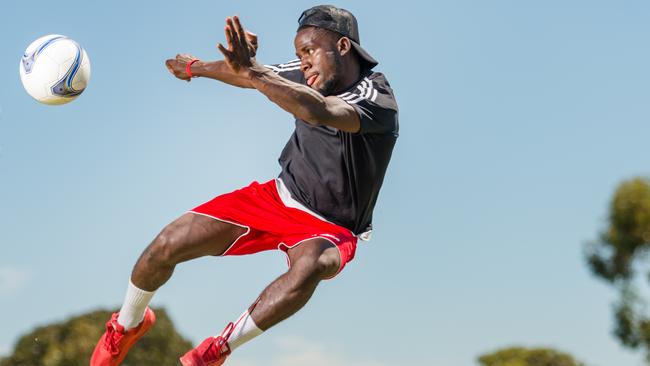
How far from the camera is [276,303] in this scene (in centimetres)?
649

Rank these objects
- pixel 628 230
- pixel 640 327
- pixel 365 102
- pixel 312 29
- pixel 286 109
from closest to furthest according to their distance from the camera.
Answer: pixel 286 109, pixel 365 102, pixel 312 29, pixel 640 327, pixel 628 230

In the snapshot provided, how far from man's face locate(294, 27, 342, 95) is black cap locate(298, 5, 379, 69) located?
59 mm

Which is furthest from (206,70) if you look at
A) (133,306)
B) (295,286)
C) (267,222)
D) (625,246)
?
(625,246)

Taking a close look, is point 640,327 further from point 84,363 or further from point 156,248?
point 156,248

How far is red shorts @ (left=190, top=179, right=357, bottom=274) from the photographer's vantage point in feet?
22.9

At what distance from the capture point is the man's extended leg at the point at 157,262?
694cm

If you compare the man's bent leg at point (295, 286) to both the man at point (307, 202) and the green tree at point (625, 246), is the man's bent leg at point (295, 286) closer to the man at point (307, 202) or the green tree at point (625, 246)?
the man at point (307, 202)

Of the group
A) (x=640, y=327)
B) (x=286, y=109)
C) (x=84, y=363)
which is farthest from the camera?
(x=84, y=363)

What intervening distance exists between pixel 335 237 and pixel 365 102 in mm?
990

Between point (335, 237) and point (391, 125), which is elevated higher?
point (391, 125)

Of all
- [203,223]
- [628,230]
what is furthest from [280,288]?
[628,230]

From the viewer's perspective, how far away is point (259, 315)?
21.5ft

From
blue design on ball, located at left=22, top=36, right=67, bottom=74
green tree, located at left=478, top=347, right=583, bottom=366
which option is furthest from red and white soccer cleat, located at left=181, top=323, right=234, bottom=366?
green tree, located at left=478, top=347, right=583, bottom=366

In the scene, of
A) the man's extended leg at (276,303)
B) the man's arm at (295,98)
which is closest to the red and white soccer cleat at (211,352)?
the man's extended leg at (276,303)
